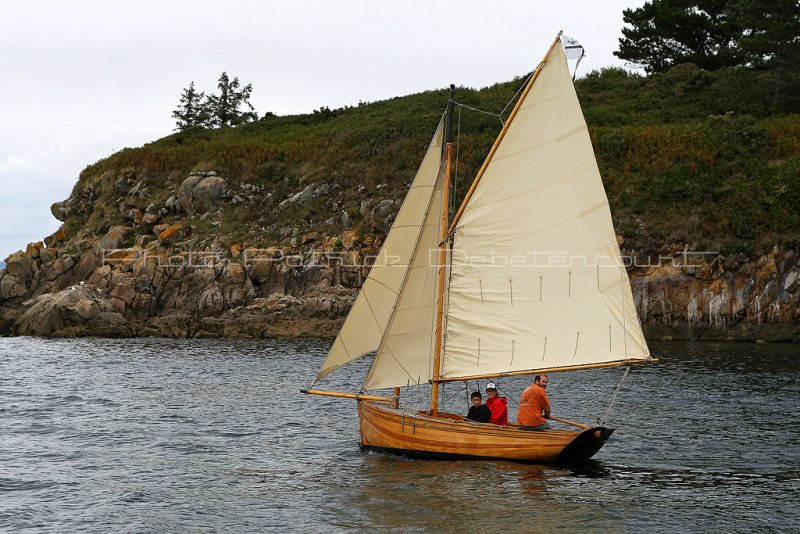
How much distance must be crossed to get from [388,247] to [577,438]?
8022mm

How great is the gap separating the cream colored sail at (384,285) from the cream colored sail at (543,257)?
1.47m

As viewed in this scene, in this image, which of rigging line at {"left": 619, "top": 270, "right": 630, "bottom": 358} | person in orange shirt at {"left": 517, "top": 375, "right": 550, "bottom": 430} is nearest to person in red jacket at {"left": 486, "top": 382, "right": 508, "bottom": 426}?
person in orange shirt at {"left": 517, "top": 375, "right": 550, "bottom": 430}

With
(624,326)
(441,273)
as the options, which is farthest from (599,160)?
(624,326)

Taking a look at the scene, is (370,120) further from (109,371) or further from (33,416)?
(33,416)

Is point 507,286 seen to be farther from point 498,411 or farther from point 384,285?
point 498,411

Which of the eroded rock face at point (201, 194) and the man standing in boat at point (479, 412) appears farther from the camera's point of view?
the eroded rock face at point (201, 194)

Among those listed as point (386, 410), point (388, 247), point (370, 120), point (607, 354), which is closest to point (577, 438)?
point (607, 354)

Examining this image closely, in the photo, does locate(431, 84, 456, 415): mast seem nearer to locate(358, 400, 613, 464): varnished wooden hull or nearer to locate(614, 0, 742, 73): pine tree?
locate(358, 400, 613, 464): varnished wooden hull

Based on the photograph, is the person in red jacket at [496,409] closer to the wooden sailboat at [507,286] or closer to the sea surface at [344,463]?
the wooden sailboat at [507,286]

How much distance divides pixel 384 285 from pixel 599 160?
170 feet

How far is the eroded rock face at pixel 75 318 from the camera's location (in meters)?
65.0

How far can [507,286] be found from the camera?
26.4 metres

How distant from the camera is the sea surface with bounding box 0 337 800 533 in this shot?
21.3 metres

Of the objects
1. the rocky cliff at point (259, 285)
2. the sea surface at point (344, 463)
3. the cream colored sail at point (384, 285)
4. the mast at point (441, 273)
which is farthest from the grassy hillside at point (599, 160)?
the cream colored sail at point (384, 285)
